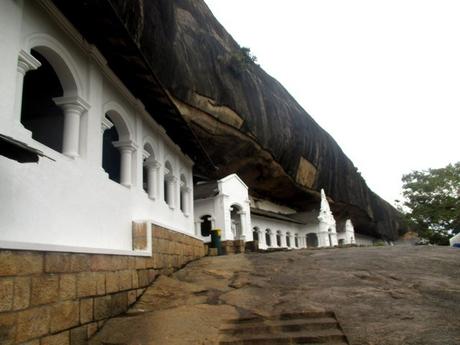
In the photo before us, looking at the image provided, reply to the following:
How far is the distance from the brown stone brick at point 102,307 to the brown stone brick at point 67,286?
0.54 meters

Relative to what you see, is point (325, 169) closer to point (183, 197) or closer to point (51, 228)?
point (183, 197)

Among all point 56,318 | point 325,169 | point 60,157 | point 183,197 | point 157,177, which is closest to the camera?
point 56,318

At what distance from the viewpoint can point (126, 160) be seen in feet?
24.5

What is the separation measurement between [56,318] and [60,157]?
2070mm

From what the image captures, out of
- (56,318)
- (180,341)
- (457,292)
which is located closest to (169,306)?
(180,341)

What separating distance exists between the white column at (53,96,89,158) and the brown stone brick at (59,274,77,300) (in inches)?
72.0

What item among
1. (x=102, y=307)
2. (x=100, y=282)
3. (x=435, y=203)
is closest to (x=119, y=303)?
(x=102, y=307)

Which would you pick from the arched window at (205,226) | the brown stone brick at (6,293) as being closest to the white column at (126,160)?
the brown stone brick at (6,293)

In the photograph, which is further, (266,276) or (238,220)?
(238,220)

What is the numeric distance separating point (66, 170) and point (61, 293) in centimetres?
171

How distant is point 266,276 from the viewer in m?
7.49

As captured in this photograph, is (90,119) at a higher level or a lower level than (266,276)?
higher

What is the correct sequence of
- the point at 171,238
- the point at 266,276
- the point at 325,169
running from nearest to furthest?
the point at 266,276, the point at 171,238, the point at 325,169

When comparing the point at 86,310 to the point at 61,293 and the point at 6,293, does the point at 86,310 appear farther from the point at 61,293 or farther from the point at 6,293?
the point at 6,293
